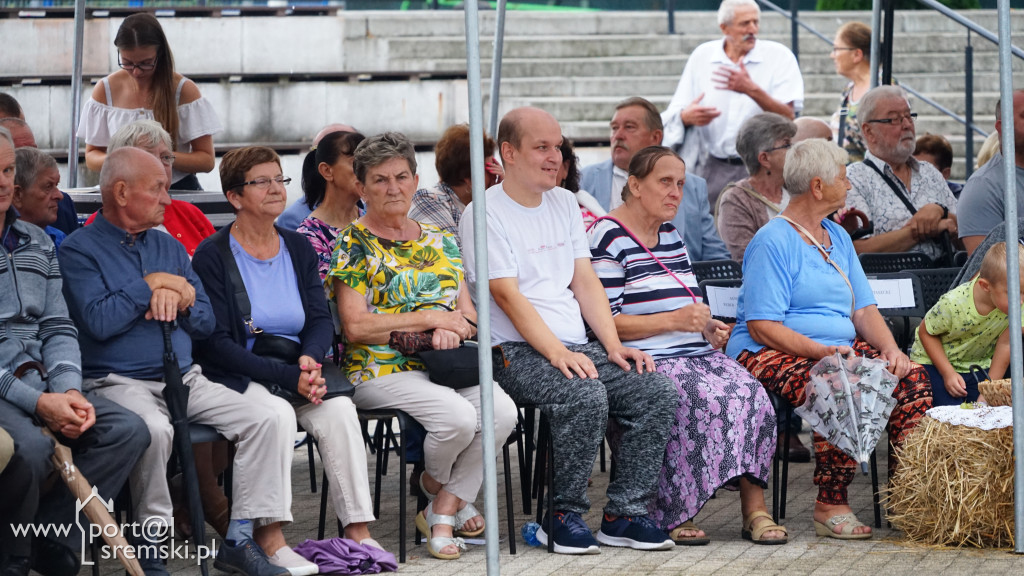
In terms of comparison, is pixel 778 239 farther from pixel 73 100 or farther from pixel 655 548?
pixel 73 100

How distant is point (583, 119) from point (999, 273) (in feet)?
22.2

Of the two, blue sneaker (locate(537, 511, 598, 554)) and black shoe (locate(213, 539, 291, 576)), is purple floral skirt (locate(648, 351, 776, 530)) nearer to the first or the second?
blue sneaker (locate(537, 511, 598, 554))

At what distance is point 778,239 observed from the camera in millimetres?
5309

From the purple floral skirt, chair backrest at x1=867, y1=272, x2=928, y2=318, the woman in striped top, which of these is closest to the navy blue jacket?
the woman in striped top

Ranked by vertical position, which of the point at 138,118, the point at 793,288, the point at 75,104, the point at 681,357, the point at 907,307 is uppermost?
the point at 75,104

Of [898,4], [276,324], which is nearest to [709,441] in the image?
[276,324]

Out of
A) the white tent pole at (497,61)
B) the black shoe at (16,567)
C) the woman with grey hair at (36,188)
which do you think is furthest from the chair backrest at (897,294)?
the black shoe at (16,567)

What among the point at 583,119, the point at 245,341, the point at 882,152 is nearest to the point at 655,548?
the point at 245,341

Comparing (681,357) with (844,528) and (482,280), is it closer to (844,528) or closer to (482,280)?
(844,528)

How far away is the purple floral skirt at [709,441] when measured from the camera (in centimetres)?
500

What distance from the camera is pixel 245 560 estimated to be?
4438mm

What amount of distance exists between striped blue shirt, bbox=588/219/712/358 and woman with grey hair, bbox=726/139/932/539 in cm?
24

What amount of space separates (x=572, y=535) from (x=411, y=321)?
934 millimetres

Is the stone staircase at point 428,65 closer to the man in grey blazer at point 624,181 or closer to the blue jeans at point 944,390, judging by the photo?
the man in grey blazer at point 624,181
